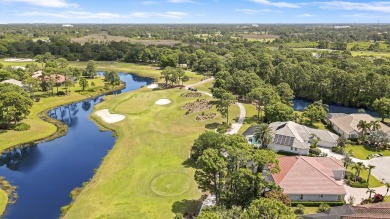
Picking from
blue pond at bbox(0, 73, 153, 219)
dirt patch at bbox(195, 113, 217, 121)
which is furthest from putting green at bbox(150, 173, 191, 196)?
dirt patch at bbox(195, 113, 217, 121)

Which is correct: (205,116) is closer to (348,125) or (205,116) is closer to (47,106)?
(348,125)

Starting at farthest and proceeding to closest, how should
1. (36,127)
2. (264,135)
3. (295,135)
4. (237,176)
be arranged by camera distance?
(36,127)
(295,135)
(264,135)
(237,176)

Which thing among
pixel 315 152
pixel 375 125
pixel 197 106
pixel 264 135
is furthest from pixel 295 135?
pixel 197 106

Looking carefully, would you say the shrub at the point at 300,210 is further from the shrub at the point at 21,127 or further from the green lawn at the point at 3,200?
the shrub at the point at 21,127

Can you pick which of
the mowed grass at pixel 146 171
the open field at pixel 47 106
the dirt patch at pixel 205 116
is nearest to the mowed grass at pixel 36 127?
the open field at pixel 47 106

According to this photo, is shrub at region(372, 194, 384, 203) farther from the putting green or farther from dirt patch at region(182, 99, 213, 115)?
dirt patch at region(182, 99, 213, 115)

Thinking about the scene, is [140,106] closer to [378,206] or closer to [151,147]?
[151,147]
